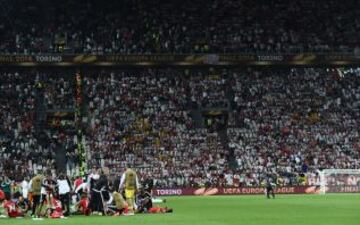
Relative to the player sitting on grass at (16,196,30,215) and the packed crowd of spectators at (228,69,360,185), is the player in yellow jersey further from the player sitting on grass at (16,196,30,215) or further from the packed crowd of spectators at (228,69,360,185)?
the packed crowd of spectators at (228,69,360,185)

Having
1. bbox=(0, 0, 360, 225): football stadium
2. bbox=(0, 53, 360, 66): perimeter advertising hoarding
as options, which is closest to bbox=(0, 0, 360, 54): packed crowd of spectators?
bbox=(0, 0, 360, 225): football stadium

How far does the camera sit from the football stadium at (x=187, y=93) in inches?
2202

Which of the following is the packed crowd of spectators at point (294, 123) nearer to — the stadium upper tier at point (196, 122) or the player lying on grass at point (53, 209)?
the stadium upper tier at point (196, 122)

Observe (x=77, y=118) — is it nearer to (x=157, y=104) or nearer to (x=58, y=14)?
(x=157, y=104)

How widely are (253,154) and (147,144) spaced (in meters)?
8.07

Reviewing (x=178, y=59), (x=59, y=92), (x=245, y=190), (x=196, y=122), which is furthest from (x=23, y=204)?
(x=178, y=59)

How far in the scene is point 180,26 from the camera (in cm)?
6650

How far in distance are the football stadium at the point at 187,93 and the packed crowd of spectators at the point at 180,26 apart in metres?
0.11

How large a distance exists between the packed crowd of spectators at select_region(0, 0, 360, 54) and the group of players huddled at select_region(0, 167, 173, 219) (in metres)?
32.6

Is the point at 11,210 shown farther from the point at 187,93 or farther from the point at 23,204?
the point at 187,93

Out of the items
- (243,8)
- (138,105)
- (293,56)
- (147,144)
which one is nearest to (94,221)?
(147,144)

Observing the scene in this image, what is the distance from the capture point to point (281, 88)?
66.6m

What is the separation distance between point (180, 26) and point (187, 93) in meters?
6.08

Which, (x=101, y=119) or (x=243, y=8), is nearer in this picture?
(x=101, y=119)
